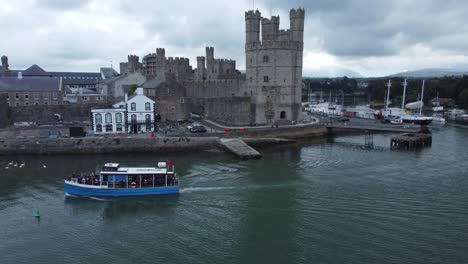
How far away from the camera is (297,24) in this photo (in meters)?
48.7

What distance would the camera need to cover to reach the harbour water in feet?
54.9

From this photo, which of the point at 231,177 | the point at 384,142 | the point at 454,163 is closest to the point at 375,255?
the point at 231,177

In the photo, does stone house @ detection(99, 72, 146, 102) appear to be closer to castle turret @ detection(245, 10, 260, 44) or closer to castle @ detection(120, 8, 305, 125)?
castle @ detection(120, 8, 305, 125)

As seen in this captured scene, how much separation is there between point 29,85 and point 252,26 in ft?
94.2

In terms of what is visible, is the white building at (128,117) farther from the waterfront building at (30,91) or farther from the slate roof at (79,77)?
the slate roof at (79,77)

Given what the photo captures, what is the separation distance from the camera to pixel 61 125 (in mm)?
43031

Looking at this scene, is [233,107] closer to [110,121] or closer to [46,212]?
[110,121]

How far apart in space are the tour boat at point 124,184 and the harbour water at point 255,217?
594 mm

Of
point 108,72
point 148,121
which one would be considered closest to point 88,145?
point 148,121

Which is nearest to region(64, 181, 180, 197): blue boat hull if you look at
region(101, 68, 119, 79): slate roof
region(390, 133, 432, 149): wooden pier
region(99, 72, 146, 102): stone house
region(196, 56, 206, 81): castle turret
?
region(390, 133, 432, 149): wooden pier

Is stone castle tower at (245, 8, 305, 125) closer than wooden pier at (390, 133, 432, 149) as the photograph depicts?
No

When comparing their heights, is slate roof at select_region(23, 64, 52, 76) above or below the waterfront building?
above

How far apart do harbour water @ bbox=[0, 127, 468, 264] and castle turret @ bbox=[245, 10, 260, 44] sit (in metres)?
21.9

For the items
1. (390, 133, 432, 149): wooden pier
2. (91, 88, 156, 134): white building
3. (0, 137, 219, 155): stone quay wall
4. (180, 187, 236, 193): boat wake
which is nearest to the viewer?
(180, 187, 236, 193): boat wake
